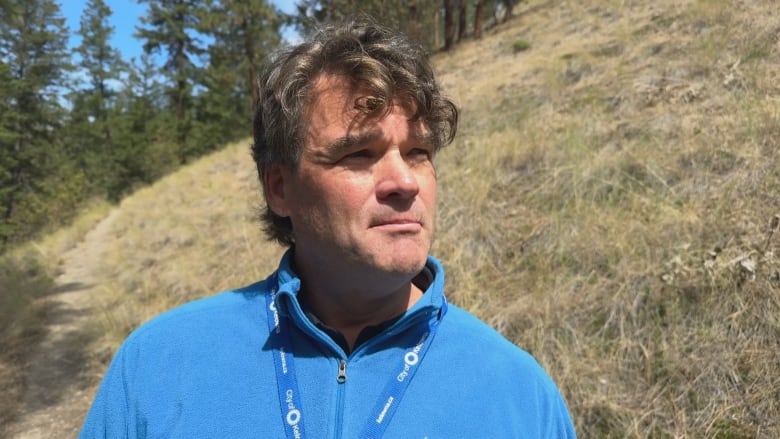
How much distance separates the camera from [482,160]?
6.45 meters

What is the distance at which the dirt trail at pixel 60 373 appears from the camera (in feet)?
15.2

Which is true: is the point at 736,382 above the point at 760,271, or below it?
below

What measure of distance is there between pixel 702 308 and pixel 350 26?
2779 mm

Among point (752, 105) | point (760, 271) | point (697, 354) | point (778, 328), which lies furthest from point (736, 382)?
point (752, 105)

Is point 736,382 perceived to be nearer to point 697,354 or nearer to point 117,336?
point 697,354

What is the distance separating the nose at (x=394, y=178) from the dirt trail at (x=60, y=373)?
4633mm

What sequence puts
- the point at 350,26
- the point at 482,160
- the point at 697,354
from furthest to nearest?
the point at 482,160 → the point at 697,354 → the point at 350,26

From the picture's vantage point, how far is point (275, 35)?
77.0ft

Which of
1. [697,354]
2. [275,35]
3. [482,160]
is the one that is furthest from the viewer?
[275,35]

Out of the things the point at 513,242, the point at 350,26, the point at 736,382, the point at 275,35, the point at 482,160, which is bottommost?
the point at 736,382

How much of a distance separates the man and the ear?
0.14 ft

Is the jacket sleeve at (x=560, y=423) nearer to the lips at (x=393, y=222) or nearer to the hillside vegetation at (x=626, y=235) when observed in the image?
the lips at (x=393, y=222)

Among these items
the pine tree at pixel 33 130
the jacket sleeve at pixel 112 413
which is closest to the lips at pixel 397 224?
the jacket sleeve at pixel 112 413

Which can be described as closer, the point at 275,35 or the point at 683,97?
the point at 683,97
